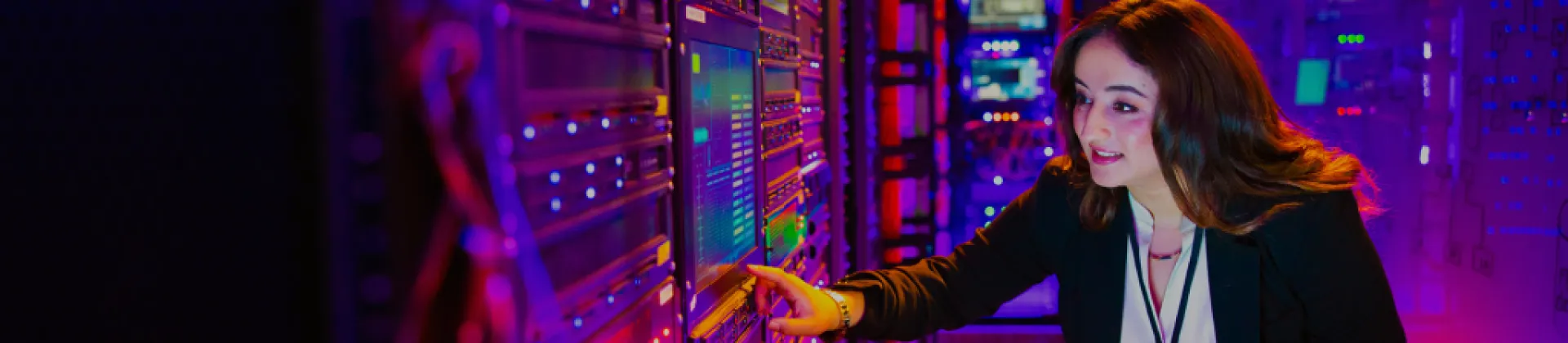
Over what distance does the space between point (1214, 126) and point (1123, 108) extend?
0.14 m

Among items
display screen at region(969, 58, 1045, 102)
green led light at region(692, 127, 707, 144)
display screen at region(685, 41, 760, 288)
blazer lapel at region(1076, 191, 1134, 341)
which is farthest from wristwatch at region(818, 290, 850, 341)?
display screen at region(969, 58, 1045, 102)

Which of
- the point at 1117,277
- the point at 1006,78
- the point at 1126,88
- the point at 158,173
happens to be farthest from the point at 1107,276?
the point at 1006,78

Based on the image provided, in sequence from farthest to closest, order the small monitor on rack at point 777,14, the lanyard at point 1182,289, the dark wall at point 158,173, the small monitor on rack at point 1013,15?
the small monitor on rack at point 1013,15 → the small monitor on rack at point 777,14 → the lanyard at point 1182,289 → the dark wall at point 158,173

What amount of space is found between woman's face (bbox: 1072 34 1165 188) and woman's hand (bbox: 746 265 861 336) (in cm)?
48

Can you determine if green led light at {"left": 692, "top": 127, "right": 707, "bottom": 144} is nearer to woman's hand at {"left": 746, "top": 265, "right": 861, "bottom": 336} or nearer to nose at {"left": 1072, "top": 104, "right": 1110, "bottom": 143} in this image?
woman's hand at {"left": 746, "top": 265, "right": 861, "bottom": 336}

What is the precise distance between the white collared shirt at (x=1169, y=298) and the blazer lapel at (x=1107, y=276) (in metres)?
0.01

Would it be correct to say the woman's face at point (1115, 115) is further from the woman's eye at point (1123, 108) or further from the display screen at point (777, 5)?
the display screen at point (777, 5)

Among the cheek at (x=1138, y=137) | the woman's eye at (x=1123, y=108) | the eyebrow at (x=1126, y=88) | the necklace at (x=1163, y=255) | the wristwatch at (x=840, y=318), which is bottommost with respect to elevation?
the wristwatch at (x=840, y=318)

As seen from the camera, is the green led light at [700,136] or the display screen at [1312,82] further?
the display screen at [1312,82]

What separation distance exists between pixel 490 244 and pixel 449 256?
52 mm

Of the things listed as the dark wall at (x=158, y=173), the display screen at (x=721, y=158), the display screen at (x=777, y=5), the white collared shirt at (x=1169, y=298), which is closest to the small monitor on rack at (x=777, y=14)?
the display screen at (x=777, y=5)

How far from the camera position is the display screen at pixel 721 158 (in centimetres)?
179

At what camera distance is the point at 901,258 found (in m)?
3.80

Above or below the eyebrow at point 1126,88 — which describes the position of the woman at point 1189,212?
below
